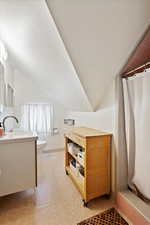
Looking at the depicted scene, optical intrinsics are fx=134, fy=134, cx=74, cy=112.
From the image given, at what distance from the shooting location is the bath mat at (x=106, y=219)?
4.50 feet

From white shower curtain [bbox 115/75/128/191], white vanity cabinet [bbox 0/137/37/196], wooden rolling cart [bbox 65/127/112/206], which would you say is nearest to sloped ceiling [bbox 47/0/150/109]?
white shower curtain [bbox 115/75/128/191]

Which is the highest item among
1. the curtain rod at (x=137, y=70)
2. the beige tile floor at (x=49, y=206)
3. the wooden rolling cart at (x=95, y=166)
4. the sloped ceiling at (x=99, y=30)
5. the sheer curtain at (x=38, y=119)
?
the sloped ceiling at (x=99, y=30)

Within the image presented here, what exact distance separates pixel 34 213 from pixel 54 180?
68cm

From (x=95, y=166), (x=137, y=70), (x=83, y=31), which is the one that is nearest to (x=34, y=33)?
(x=83, y=31)

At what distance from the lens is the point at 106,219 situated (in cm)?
142

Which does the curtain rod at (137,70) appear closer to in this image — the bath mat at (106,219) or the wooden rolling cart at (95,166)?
the wooden rolling cart at (95,166)

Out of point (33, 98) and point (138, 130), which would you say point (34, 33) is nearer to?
point (138, 130)

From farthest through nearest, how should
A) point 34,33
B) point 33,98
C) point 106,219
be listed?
point 33,98, point 34,33, point 106,219

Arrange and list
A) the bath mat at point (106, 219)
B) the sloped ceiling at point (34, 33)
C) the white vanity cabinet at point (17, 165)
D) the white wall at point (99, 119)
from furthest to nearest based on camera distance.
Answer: the white wall at point (99, 119)
the white vanity cabinet at point (17, 165)
the bath mat at point (106, 219)
the sloped ceiling at point (34, 33)

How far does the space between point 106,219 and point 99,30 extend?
6.15 ft

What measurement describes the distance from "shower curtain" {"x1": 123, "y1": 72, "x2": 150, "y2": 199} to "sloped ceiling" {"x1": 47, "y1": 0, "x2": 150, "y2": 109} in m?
0.30

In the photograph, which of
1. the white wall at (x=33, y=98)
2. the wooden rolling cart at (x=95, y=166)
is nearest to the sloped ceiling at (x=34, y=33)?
the wooden rolling cart at (x=95, y=166)

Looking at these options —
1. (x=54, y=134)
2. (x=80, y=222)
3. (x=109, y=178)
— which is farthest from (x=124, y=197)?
(x=54, y=134)

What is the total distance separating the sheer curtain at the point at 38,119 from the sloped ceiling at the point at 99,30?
→ 1896 mm
